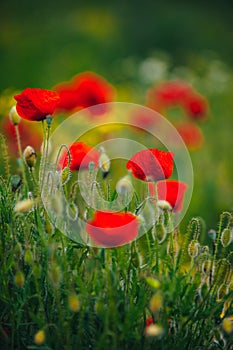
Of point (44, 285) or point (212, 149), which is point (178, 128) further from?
point (44, 285)

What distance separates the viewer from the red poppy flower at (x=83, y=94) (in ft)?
6.88

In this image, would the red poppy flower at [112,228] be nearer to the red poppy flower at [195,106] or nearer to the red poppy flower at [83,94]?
the red poppy flower at [83,94]

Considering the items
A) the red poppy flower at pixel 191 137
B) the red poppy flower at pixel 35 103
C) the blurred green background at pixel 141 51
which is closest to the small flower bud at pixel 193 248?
the red poppy flower at pixel 35 103

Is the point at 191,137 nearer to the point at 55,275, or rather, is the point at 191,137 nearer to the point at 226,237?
the point at 226,237

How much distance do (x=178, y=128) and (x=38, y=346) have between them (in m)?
1.99

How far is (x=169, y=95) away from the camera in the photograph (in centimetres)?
280

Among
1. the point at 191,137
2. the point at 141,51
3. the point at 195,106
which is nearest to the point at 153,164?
the point at 191,137

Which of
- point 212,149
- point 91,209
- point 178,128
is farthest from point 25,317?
point 212,149

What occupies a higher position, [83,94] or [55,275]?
[83,94]

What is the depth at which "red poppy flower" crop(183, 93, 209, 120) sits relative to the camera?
2.73 metres

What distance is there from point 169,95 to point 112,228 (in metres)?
1.99

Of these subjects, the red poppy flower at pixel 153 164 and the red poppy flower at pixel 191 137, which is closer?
the red poppy flower at pixel 153 164

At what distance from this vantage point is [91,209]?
3.44 ft

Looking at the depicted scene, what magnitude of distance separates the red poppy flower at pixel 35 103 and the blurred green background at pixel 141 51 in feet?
5.04
